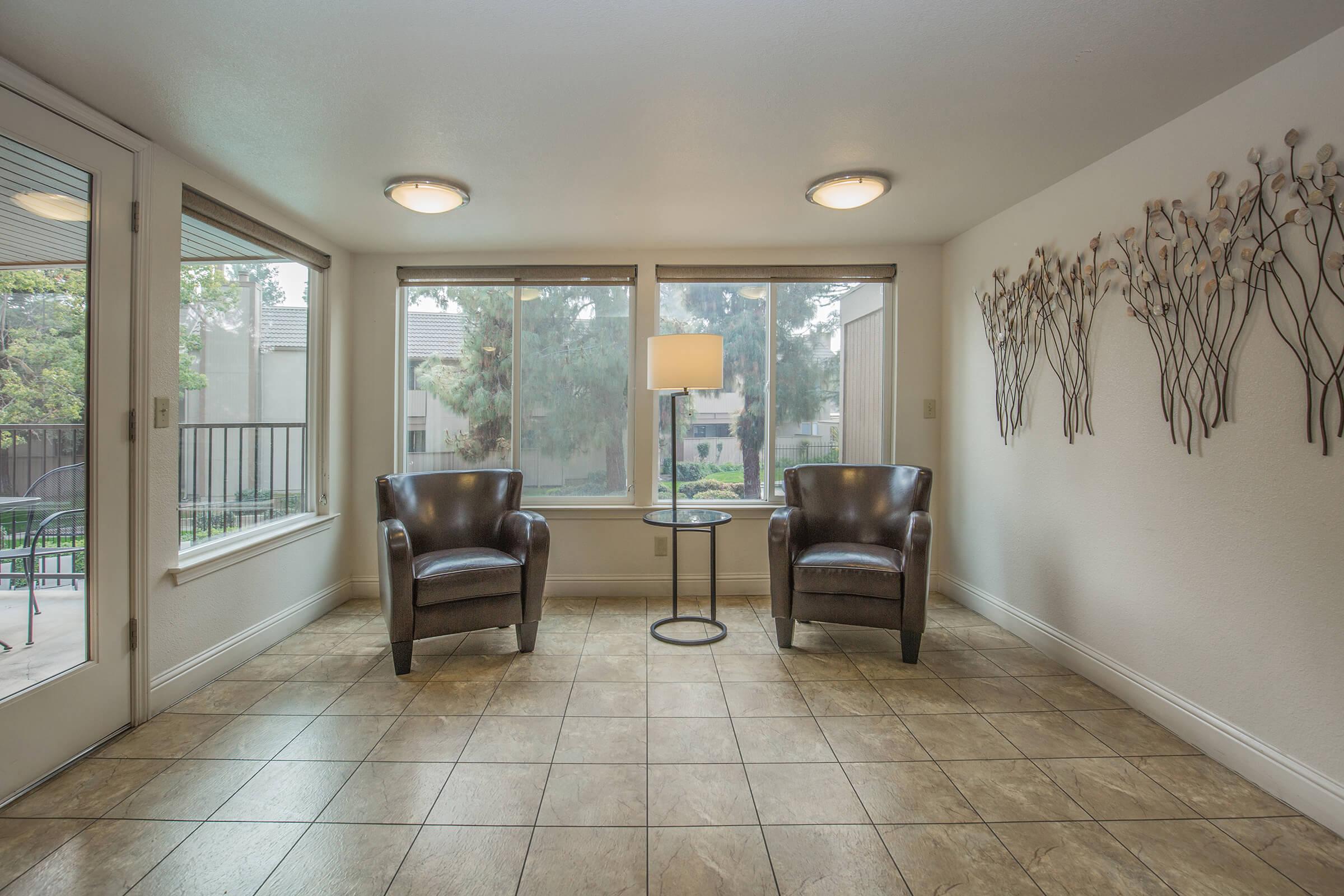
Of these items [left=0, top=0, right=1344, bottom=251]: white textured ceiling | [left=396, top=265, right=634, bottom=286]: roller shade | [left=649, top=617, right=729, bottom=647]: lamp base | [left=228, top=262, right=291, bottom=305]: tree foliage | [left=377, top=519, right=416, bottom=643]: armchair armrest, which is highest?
[left=0, top=0, right=1344, bottom=251]: white textured ceiling

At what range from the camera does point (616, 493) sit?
4.04 m

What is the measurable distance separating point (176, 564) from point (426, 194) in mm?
1848

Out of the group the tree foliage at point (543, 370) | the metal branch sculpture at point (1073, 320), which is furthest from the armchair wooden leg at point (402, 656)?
the metal branch sculpture at point (1073, 320)

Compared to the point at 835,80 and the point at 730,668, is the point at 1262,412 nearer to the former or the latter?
the point at 835,80

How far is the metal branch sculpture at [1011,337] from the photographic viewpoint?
303cm

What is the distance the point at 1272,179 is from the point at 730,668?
254 centimetres

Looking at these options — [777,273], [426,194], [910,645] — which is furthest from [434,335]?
[910,645]

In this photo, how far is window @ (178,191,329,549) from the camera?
266cm

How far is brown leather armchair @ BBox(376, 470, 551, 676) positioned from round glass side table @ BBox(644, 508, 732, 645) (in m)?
0.63

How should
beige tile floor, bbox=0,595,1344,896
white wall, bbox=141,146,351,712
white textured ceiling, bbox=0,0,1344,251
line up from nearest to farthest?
1. beige tile floor, bbox=0,595,1344,896
2. white textured ceiling, bbox=0,0,1344,251
3. white wall, bbox=141,146,351,712

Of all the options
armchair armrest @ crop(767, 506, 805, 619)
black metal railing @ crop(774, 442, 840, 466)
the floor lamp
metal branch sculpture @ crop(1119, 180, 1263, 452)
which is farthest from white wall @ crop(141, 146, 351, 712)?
metal branch sculpture @ crop(1119, 180, 1263, 452)

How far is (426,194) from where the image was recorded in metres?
2.82

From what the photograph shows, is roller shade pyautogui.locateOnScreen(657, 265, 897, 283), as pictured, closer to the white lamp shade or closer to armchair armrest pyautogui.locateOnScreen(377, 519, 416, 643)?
the white lamp shade

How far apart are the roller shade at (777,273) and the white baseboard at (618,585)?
1.88 meters
